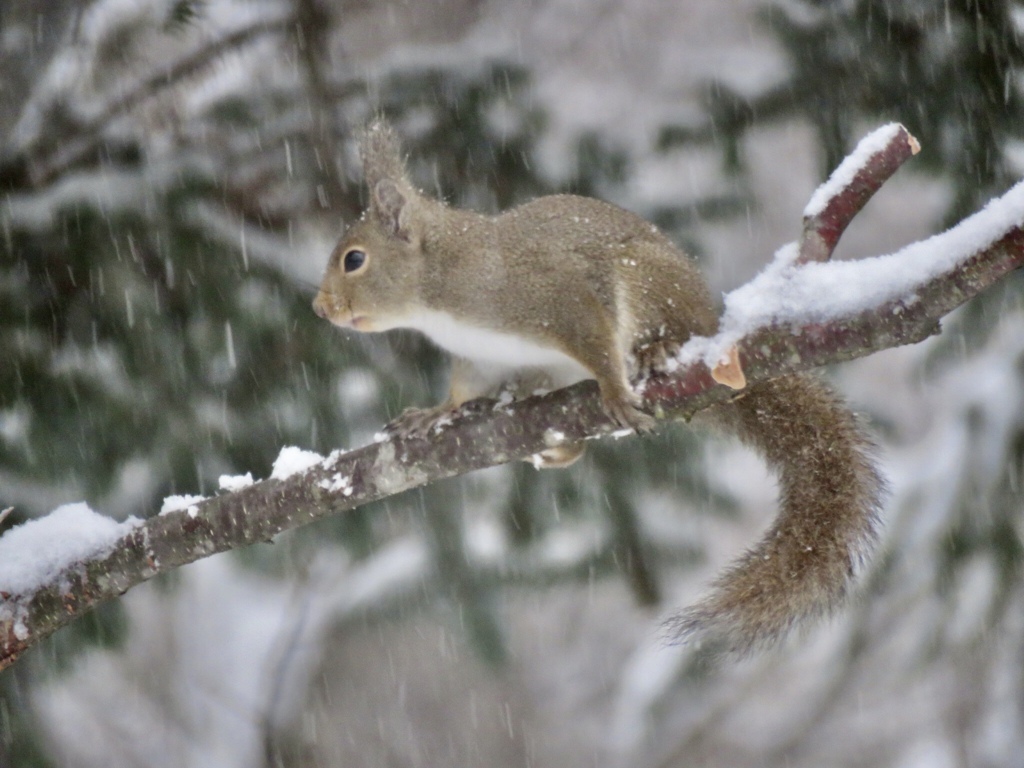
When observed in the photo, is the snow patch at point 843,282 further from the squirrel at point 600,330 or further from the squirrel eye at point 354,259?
the squirrel eye at point 354,259

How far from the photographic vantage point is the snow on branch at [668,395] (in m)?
1.29

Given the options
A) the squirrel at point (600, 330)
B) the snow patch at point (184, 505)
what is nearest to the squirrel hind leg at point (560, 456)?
the squirrel at point (600, 330)

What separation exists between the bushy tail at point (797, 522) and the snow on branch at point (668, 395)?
34 centimetres

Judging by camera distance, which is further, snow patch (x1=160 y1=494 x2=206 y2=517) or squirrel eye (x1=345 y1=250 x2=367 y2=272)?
squirrel eye (x1=345 y1=250 x2=367 y2=272)

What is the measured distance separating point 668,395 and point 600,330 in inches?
11.5

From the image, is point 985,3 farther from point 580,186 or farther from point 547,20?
point 547,20

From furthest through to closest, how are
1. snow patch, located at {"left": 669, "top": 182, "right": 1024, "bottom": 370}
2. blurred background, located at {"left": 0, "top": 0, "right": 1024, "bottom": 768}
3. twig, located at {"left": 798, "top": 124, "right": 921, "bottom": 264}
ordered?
blurred background, located at {"left": 0, "top": 0, "right": 1024, "bottom": 768}
twig, located at {"left": 798, "top": 124, "right": 921, "bottom": 264}
snow patch, located at {"left": 669, "top": 182, "right": 1024, "bottom": 370}

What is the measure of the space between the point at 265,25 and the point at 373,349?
100cm

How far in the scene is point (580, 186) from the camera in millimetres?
2809

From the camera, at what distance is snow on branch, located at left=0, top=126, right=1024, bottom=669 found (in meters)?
1.29

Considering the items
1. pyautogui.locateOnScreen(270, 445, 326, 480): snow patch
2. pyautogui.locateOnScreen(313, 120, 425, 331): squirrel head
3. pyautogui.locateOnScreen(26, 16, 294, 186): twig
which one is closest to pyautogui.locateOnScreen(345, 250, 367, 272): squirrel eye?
pyautogui.locateOnScreen(313, 120, 425, 331): squirrel head

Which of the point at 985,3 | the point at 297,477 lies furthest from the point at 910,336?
the point at 985,3

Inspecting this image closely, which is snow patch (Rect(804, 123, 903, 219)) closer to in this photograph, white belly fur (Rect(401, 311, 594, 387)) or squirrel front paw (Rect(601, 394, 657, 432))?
squirrel front paw (Rect(601, 394, 657, 432))

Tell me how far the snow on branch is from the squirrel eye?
40cm
